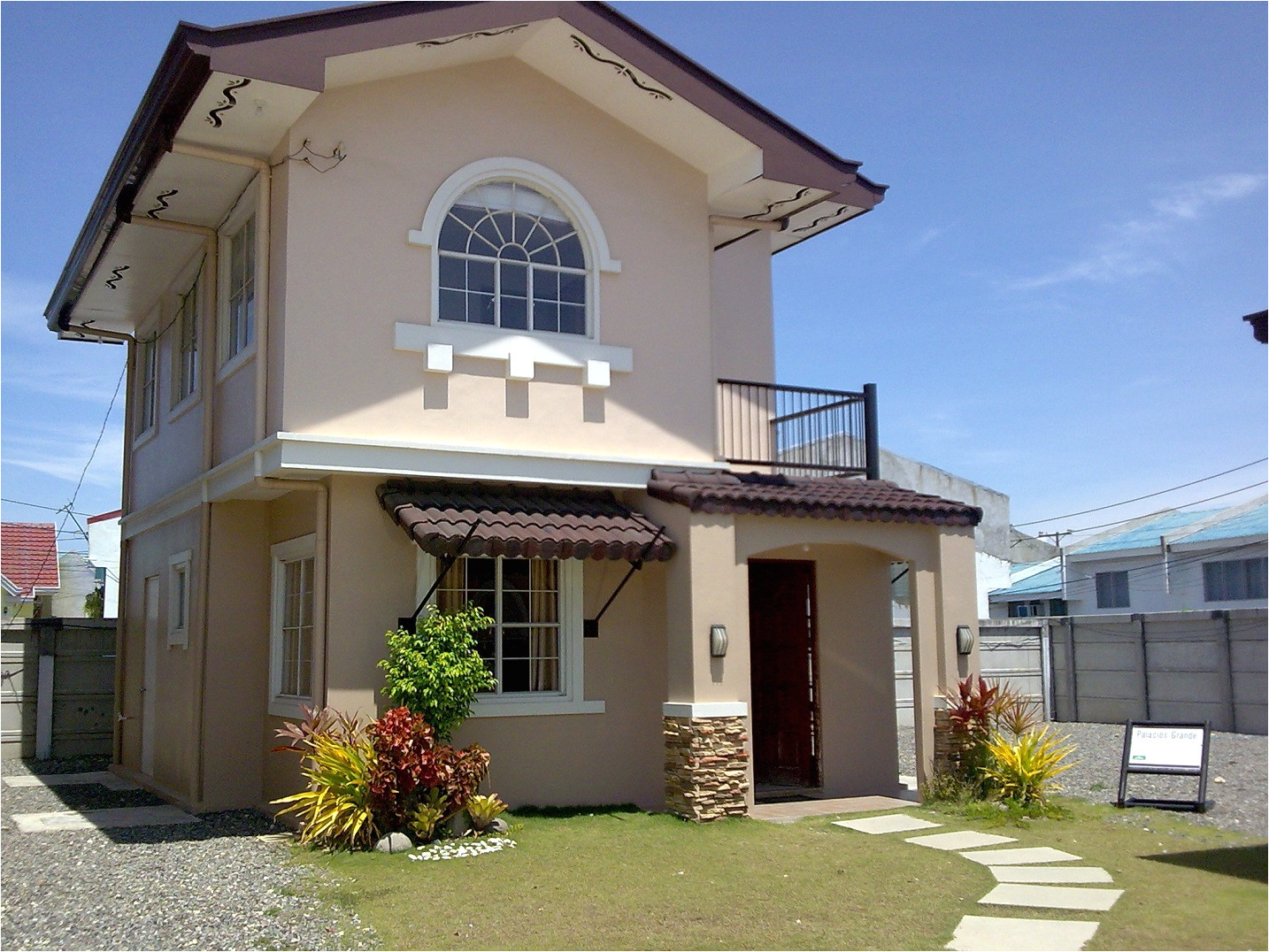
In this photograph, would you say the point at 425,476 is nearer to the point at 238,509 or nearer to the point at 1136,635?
the point at 238,509

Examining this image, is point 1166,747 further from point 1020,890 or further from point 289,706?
point 289,706

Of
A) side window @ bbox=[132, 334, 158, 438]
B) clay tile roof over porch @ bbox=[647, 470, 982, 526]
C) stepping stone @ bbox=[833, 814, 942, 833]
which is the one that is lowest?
stepping stone @ bbox=[833, 814, 942, 833]

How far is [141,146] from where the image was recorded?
11508mm

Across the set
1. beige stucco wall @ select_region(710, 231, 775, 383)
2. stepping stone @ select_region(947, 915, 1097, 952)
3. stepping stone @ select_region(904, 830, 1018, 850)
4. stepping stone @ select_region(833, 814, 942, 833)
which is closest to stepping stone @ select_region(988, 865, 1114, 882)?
stepping stone @ select_region(904, 830, 1018, 850)

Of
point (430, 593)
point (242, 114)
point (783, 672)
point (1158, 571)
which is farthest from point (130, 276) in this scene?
point (1158, 571)

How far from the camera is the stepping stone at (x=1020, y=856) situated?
378 inches

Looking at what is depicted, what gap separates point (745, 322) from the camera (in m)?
15.0

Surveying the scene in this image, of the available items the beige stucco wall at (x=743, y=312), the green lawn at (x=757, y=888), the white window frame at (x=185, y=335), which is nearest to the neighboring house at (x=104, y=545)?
the white window frame at (x=185, y=335)

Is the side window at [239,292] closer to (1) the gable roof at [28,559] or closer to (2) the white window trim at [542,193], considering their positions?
(2) the white window trim at [542,193]

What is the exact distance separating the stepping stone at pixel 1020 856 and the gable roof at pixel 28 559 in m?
23.9

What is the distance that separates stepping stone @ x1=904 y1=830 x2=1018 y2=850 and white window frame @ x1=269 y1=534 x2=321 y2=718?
19.3 feet

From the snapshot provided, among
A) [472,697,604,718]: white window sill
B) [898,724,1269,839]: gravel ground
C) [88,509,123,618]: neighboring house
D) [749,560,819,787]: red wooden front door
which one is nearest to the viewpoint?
[898,724,1269,839]: gravel ground

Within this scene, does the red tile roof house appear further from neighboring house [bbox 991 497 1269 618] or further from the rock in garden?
neighboring house [bbox 991 497 1269 618]

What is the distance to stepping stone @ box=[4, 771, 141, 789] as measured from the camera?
1498 cm
